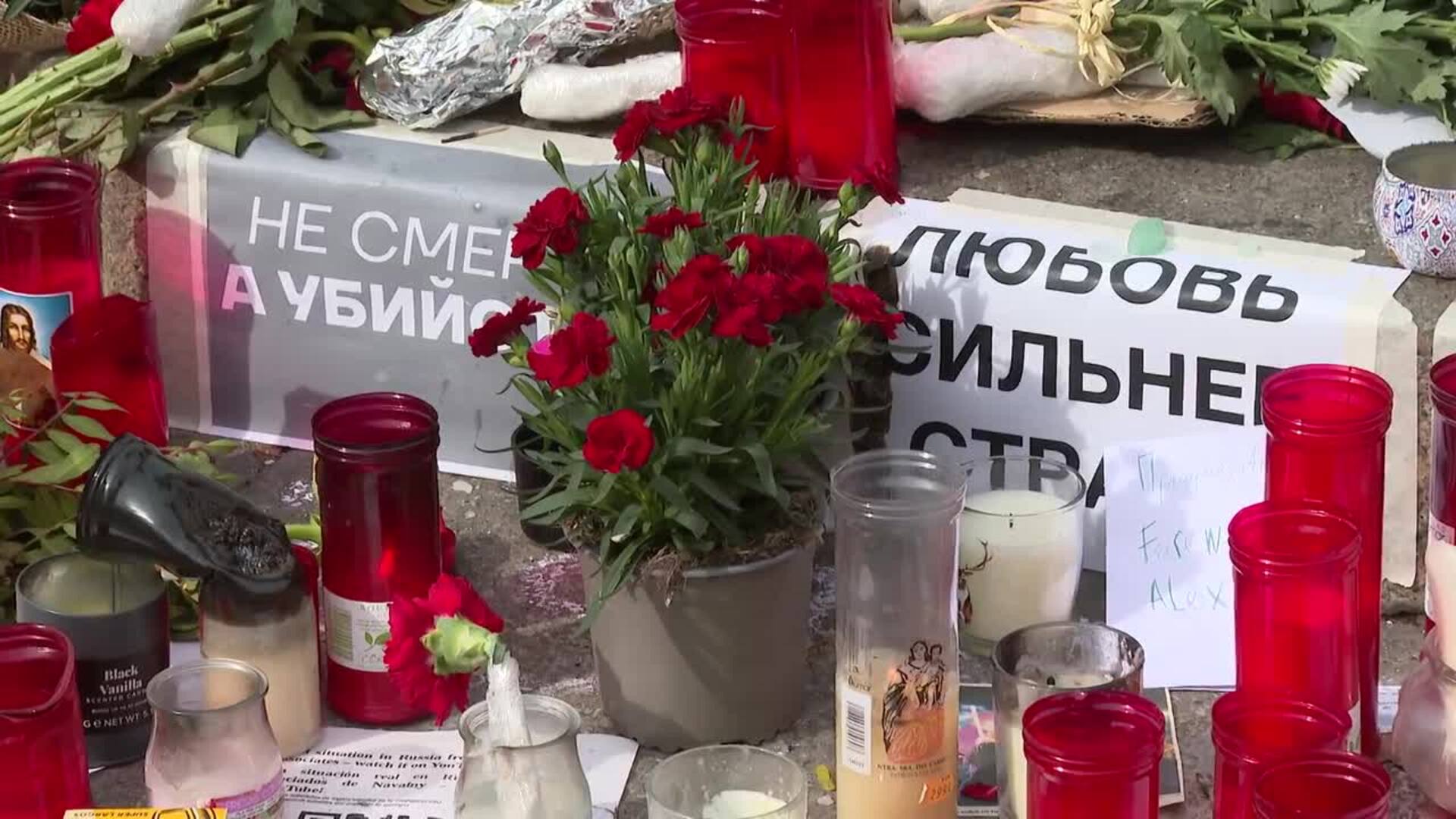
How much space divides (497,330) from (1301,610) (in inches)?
24.9

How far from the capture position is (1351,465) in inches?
61.2

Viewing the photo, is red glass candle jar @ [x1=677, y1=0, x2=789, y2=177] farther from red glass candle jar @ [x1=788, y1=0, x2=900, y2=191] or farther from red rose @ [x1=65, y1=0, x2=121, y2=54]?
red rose @ [x1=65, y1=0, x2=121, y2=54]

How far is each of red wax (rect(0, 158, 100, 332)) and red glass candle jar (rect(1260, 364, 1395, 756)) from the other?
114 cm

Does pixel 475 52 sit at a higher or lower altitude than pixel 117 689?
higher

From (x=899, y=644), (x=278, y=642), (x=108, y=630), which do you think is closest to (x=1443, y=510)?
(x=899, y=644)

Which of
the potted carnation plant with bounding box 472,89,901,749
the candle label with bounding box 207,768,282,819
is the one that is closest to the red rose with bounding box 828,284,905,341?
the potted carnation plant with bounding box 472,89,901,749

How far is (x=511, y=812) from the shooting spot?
150cm

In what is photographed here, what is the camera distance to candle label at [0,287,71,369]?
2.06m

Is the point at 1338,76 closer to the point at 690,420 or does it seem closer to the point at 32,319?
the point at 690,420

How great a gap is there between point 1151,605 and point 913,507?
41 cm

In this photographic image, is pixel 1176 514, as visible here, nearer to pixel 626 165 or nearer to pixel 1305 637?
pixel 1305 637

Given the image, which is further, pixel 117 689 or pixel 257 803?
pixel 117 689

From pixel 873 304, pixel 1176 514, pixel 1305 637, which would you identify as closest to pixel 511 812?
pixel 873 304

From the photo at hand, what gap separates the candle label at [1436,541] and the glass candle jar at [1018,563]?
1.00 feet
